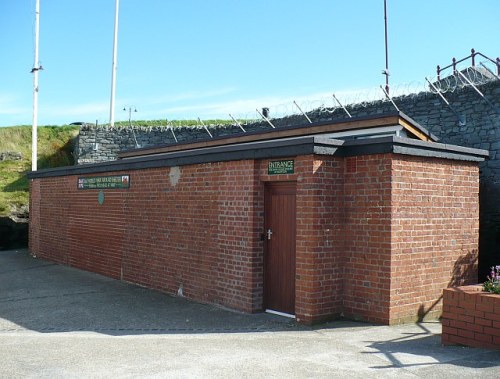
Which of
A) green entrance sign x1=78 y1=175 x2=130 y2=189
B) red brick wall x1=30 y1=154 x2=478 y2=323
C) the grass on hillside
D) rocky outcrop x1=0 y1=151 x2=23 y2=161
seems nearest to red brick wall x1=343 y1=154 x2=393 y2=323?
red brick wall x1=30 y1=154 x2=478 y2=323

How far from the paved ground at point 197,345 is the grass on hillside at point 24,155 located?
45.3 feet

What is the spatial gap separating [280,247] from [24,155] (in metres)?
29.3

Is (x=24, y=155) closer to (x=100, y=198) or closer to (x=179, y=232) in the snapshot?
(x=100, y=198)

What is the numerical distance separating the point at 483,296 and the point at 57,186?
1265 centimetres

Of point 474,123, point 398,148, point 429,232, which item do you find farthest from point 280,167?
point 474,123

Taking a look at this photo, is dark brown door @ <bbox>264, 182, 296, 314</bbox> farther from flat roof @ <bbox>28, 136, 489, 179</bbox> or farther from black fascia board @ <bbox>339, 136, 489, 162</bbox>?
black fascia board @ <bbox>339, 136, 489, 162</bbox>

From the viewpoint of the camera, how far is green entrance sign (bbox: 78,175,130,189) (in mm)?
12784

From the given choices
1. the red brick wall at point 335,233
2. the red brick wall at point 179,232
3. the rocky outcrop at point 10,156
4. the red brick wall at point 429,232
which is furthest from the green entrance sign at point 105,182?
the rocky outcrop at point 10,156

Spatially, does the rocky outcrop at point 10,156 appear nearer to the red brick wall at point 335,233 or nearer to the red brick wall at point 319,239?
the red brick wall at point 335,233

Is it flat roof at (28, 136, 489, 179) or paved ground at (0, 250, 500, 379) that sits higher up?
flat roof at (28, 136, 489, 179)

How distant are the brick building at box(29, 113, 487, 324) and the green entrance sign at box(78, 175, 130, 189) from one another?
154 centimetres

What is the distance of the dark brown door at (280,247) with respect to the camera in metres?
8.68

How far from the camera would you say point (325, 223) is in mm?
8250

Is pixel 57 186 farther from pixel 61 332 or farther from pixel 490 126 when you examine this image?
pixel 490 126
